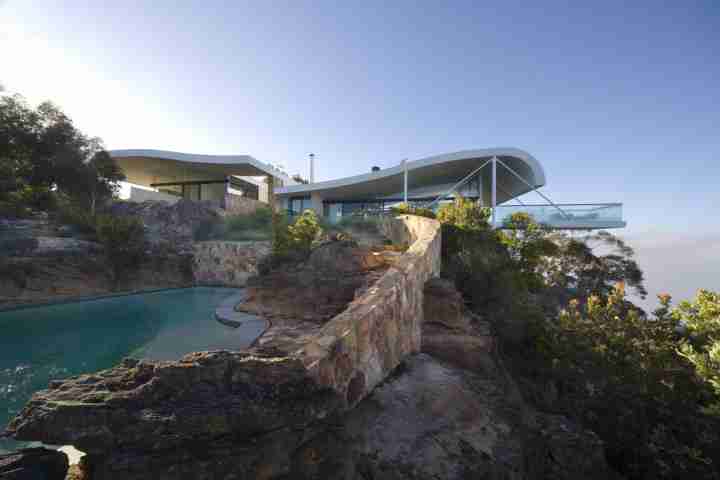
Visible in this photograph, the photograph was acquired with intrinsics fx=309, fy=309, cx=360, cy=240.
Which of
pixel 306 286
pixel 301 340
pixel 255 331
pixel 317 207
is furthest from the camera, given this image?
pixel 317 207

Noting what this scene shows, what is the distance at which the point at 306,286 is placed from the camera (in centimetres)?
609

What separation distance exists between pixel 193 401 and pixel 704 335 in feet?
22.4

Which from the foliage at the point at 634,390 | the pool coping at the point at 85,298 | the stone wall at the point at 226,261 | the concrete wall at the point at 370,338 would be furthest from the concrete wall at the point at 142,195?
the foliage at the point at 634,390

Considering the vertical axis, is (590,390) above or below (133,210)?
below

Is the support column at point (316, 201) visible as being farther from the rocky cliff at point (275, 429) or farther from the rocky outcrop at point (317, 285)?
the rocky cliff at point (275, 429)

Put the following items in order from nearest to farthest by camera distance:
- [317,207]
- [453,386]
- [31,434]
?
[31,434]
[453,386]
[317,207]

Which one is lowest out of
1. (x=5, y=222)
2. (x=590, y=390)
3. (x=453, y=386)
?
(x=590, y=390)

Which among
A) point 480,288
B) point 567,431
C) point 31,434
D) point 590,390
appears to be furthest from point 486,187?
point 31,434

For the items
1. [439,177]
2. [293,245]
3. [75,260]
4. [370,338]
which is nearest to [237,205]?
[75,260]

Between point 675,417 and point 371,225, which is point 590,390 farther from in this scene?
point 371,225

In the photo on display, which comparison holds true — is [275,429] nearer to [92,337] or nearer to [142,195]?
[92,337]

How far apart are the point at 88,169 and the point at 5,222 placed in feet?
21.6

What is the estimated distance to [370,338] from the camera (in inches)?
129

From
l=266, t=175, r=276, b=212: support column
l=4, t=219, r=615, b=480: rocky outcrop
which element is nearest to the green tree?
l=4, t=219, r=615, b=480: rocky outcrop
